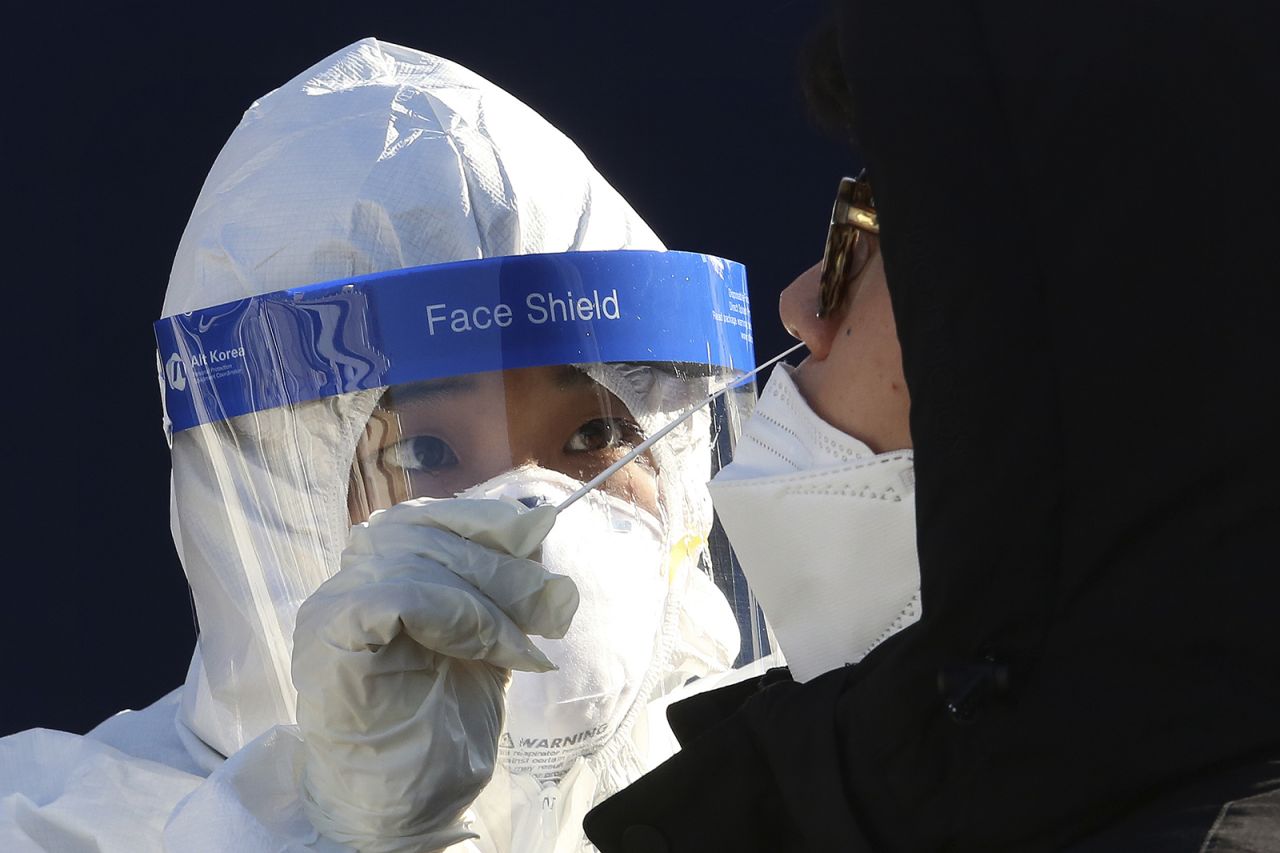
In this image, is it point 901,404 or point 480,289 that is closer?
point 901,404

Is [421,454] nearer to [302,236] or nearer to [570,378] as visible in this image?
[570,378]

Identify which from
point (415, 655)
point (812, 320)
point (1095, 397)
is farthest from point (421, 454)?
point (1095, 397)

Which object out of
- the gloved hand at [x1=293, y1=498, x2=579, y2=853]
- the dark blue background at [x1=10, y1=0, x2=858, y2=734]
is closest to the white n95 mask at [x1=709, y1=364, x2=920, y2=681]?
the gloved hand at [x1=293, y1=498, x2=579, y2=853]

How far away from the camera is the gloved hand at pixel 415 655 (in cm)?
98

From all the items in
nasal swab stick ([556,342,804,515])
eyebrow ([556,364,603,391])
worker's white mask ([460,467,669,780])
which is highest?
eyebrow ([556,364,603,391])

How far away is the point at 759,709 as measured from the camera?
87cm

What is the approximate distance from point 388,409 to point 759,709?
559 mm

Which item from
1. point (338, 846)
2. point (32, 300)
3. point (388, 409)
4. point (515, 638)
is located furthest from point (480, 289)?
point (32, 300)

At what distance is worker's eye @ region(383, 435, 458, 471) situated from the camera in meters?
1.24

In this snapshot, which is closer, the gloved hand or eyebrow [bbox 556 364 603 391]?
the gloved hand

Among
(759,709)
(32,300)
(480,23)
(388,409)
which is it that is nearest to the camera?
(759,709)

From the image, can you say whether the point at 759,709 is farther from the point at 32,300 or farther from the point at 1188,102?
the point at 32,300

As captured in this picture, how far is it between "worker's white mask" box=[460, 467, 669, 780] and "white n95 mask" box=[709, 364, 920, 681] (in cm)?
22

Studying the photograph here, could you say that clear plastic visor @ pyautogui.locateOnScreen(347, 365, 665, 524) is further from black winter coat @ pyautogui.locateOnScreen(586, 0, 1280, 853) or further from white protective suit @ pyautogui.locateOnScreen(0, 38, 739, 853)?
black winter coat @ pyautogui.locateOnScreen(586, 0, 1280, 853)
